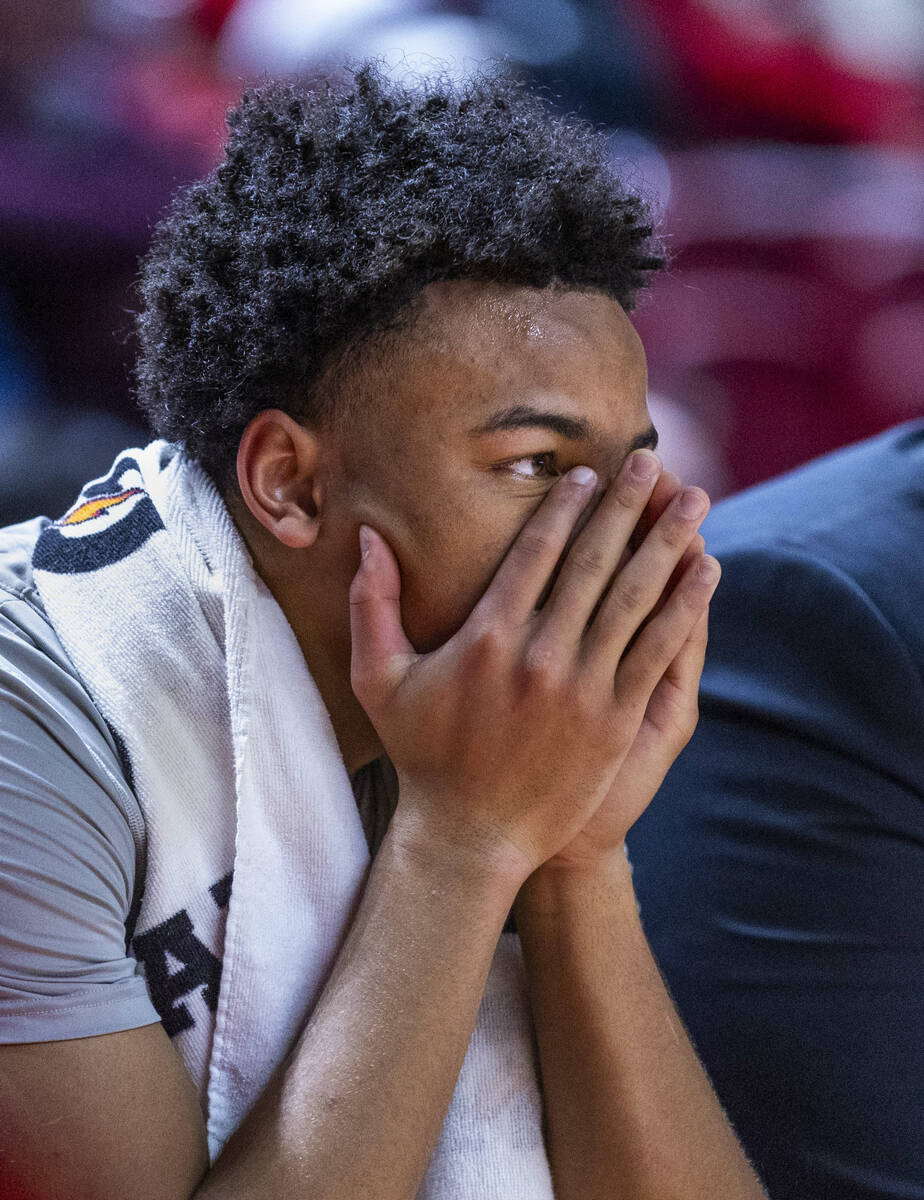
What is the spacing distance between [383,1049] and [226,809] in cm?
22

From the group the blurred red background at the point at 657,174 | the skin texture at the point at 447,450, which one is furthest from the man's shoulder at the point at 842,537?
the blurred red background at the point at 657,174

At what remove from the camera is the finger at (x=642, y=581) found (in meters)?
0.87

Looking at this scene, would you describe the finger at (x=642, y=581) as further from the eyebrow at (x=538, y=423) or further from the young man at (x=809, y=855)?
the young man at (x=809, y=855)

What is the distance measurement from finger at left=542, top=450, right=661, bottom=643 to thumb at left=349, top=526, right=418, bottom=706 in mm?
123

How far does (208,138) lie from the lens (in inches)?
63.9

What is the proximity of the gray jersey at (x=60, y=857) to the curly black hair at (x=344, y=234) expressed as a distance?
270 millimetres

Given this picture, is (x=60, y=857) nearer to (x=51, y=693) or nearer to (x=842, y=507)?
(x=51, y=693)

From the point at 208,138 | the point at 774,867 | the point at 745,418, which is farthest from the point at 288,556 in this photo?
the point at 745,418

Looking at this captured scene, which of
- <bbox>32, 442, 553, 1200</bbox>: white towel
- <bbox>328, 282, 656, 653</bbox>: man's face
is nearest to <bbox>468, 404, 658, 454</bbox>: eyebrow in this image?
<bbox>328, 282, 656, 653</bbox>: man's face

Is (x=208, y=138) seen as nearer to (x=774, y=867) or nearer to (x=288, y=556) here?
(x=288, y=556)

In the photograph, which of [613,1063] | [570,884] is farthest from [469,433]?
[613,1063]

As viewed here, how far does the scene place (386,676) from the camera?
2.83 ft

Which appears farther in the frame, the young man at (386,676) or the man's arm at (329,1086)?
the young man at (386,676)

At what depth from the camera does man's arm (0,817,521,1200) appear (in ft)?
2.17
